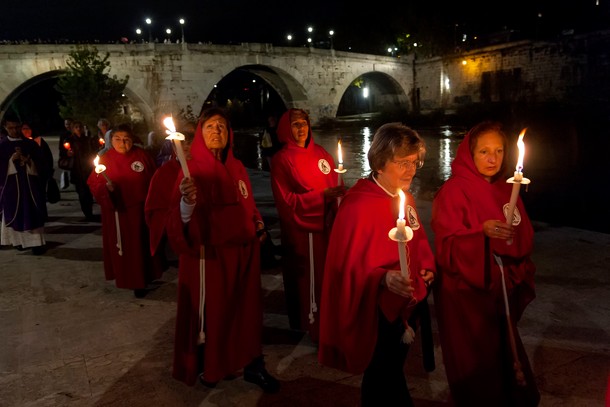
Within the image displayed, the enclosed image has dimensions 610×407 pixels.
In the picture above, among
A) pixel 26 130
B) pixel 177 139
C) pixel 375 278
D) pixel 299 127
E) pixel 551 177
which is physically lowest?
pixel 551 177

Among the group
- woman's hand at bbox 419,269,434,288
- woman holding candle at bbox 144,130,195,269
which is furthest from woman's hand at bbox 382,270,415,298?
woman holding candle at bbox 144,130,195,269

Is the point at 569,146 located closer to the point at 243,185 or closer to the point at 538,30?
the point at 243,185

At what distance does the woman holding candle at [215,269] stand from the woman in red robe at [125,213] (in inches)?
91.0

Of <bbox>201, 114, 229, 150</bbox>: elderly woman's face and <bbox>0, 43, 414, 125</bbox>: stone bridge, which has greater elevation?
<bbox>0, 43, 414, 125</bbox>: stone bridge

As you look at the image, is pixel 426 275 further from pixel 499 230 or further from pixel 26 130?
pixel 26 130

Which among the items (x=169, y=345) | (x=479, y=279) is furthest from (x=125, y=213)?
(x=479, y=279)

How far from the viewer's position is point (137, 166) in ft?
17.6

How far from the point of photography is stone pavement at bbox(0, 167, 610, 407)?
329 cm

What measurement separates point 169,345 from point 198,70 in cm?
3852

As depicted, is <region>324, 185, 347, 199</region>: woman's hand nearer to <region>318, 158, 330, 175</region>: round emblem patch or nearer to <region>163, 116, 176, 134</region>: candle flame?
<region>318, 158, 330, 175</region>: round emblem patch

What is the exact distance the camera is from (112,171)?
5289 millimetres

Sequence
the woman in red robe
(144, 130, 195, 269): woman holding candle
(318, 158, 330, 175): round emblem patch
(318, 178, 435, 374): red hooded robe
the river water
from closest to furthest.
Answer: (318, 178, 435, 374): red hooded robe, (144, 130, 195, 269): woman holding candle, (318, 158, 330, 175): round emblem patch, the woman in red robe, the river water

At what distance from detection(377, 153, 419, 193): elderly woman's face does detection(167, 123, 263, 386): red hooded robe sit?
115 cm

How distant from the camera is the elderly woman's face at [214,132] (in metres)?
3.12
